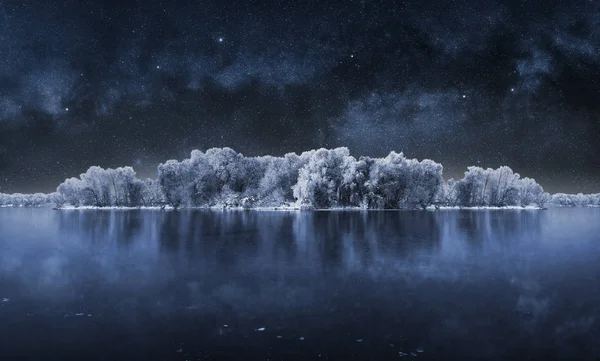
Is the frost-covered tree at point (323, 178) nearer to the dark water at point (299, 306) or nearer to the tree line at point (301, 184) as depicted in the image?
the tree line at point (301, 184)

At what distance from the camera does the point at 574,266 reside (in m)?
20.9

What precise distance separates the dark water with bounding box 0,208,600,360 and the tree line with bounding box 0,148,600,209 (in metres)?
75.5

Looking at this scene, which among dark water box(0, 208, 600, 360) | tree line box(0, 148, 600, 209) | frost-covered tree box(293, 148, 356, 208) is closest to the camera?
dark water box(0, 208, 600, 360)

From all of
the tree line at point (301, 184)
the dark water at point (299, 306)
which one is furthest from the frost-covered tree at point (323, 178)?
the dark water at point (299, 306)

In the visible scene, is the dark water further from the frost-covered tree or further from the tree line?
the tree line

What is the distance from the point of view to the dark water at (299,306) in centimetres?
959

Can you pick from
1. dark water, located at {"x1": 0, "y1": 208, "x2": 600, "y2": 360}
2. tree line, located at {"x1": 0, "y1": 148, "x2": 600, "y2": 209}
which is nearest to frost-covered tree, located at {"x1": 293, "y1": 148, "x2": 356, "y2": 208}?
tree line, located at {"x1": 0, "y1": 148, "x2": 600, "y2": 209}

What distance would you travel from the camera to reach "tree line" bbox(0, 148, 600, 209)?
99.8m

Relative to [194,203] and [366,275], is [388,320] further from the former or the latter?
[194,203]

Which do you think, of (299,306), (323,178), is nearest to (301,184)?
(323,178)

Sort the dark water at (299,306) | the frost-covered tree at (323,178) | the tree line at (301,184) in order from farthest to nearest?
the tree line at (301,184) → the frost-covered tree at (323,178) → the dark water at (299,306)

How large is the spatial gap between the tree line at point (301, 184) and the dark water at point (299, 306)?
2974 inches

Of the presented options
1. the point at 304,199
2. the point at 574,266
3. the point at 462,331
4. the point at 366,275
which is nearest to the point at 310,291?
the point at 366,275

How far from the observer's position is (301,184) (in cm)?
9812
